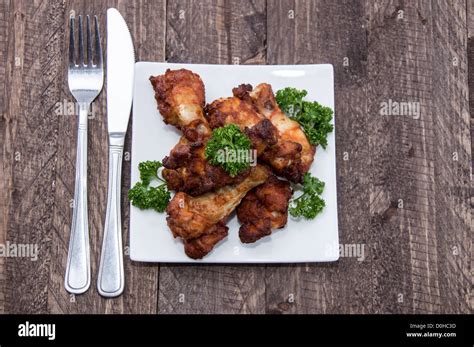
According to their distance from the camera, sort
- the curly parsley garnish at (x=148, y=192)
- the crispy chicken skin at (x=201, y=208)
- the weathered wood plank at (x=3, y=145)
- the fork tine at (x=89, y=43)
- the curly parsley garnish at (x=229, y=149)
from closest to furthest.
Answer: the curly parsley garnish at (x=229, y=149)
the crispy chicken skin at (x=201, y=208)
the curly parsley garnish at (x=148, y=192)
the weathered wood plank at (x=3, y=145)
the fork tine at (x=89, y=43)

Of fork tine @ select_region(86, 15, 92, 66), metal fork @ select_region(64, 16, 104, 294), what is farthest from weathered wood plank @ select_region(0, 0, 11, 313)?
fork tine @ select_region(86, 15, 92, 66)

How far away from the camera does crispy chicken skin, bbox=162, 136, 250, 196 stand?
9.09 ft

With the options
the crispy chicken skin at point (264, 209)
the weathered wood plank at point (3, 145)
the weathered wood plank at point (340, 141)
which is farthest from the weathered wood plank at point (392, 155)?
the weathered wood plank at point (3, 145)

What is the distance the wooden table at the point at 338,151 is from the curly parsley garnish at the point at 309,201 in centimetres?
25

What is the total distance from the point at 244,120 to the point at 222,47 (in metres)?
0.69

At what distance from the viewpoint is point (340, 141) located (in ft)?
10.8

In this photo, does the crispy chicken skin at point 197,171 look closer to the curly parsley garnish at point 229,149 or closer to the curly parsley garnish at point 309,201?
the curly parsley garnish at point 229,149

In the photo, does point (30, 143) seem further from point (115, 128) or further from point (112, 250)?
point (112, 250)

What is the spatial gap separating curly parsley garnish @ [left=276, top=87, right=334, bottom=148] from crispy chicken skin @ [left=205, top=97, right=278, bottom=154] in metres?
0.25

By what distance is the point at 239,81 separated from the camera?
10.4 ft

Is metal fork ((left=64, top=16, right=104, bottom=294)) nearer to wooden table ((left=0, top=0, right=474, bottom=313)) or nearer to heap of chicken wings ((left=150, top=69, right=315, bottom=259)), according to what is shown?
wooden table ((left=0, top=0, right=474, bottom=313))

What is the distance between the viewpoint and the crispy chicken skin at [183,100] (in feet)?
9.57

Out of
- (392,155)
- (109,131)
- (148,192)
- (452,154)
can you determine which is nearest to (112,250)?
(148,192)
